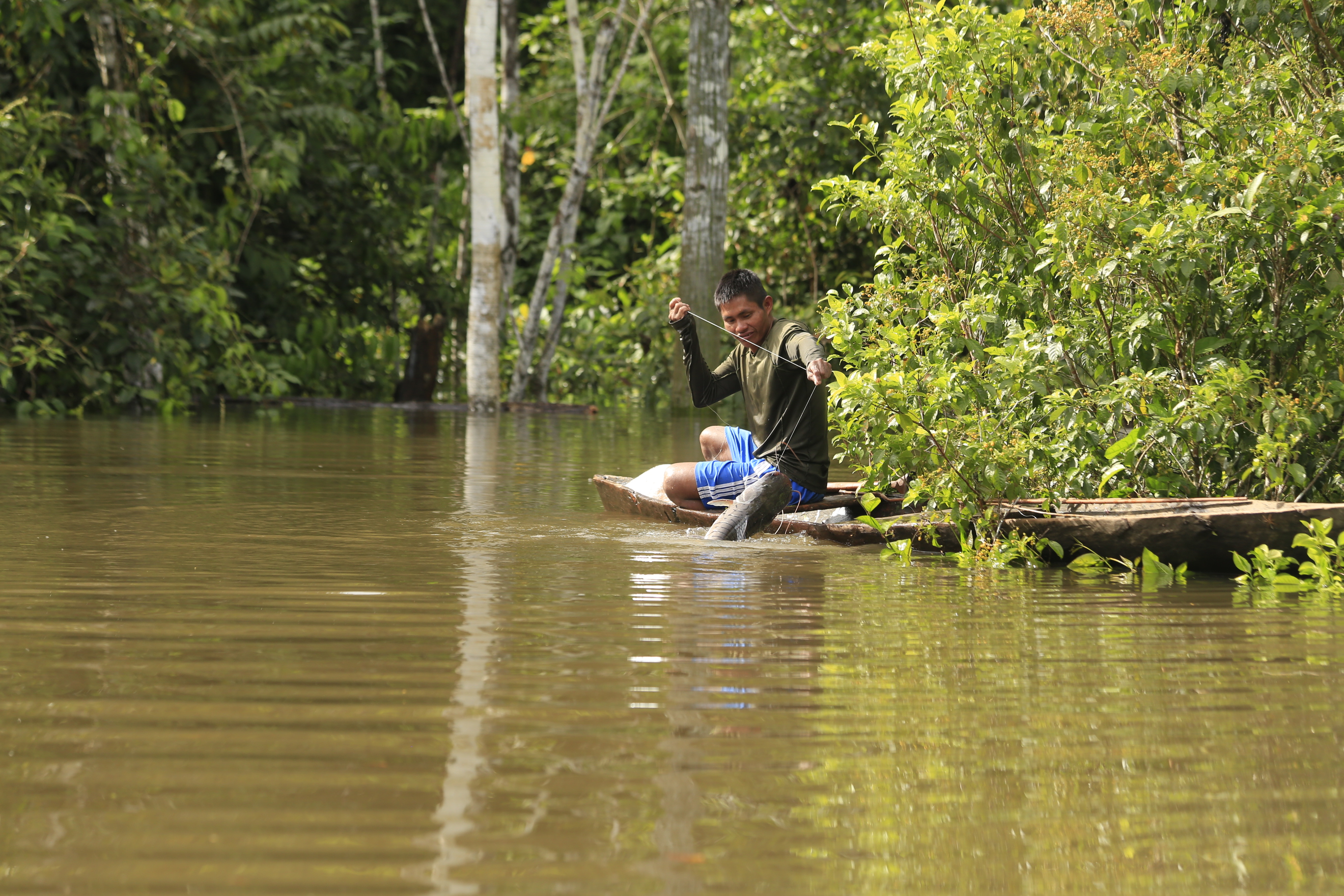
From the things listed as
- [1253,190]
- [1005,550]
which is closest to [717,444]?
[1005,550]

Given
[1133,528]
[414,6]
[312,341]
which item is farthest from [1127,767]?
[414,6]

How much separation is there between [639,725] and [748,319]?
436 cm

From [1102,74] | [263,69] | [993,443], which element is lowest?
[993,443]

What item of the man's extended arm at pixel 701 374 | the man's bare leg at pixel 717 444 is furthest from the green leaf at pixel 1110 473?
the man's bare leg at pixel 717 444

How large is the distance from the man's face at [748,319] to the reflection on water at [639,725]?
1.45 m

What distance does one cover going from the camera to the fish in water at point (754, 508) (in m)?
7.13

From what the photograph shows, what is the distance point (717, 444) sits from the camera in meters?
8.21

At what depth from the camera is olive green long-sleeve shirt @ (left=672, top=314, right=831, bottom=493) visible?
24.7 ft

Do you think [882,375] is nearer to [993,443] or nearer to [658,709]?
[993,443]

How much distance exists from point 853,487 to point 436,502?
2348 millimetres

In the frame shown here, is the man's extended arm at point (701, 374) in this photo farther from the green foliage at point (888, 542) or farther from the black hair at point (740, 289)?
the green foliage at point (888, 542)

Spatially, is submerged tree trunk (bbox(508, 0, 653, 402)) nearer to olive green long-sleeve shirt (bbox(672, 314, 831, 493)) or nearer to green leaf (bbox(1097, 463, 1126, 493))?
olive green long-sleeve shirt (bbox(672, 314, 831, 493))

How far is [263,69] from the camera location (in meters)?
18.1

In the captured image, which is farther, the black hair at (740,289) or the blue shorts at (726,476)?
the blue shorts at (726,476)
